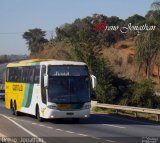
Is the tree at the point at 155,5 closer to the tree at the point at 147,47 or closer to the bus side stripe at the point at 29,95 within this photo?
the tree at the point at 147,47

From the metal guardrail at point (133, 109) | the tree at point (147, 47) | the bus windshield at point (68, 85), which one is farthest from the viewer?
the tree at point (147, 47)

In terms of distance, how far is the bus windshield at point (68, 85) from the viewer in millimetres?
25344

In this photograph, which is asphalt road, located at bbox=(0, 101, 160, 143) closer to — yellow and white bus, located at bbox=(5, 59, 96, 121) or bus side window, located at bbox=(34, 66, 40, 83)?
yellow and white bus, located at bbox=(5, 59, 96, 121)

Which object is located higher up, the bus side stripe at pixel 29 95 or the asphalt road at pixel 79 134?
the bus side stripe at pixel 29 95

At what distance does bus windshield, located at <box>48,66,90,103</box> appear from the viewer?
25.3m

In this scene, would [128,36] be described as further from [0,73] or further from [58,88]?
[58,88]

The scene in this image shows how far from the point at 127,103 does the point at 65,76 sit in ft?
81.3

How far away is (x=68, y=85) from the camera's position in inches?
1008

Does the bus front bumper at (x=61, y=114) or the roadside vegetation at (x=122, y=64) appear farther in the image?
the roadside vegetation at (x=122, y=64)

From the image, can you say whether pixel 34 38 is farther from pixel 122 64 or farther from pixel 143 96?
pixel 143 96

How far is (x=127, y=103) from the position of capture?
49.8 metres

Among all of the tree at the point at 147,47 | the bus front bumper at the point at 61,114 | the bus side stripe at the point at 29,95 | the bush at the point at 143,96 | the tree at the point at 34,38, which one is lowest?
the bush at the point at 143,96

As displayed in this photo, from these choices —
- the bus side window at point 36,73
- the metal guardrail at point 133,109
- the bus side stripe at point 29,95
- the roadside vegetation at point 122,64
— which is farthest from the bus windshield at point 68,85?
the roadside vegetation at point 122,64

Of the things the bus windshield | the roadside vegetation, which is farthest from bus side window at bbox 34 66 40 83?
the roadside vegetation
